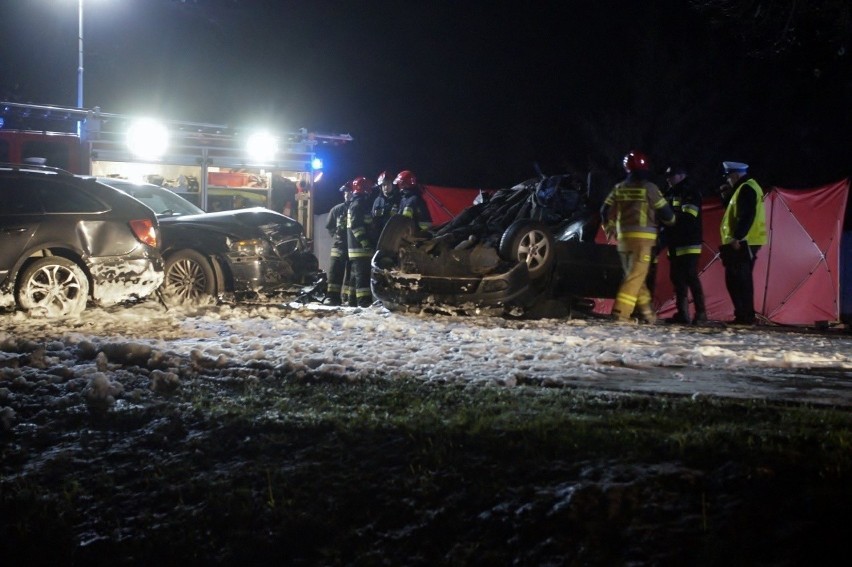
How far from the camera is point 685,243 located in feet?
32.9

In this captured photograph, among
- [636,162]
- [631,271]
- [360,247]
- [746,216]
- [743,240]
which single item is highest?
[636,162]

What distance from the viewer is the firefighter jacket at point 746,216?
9.82 m

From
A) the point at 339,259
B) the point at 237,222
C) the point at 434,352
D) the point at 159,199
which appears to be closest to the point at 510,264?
the point at 434,352

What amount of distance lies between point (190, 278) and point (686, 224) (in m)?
5.93

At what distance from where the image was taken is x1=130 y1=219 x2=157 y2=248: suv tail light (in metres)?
9.38

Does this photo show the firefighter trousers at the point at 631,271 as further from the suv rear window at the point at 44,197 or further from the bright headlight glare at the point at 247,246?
the suv rear window at the point at 44,197

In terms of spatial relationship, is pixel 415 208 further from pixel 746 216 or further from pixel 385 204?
pixel 746 216

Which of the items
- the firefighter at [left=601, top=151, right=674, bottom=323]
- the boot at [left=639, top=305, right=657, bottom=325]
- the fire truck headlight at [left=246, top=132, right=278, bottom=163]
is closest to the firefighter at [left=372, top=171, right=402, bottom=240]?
the firefighter at [left=601, top=151, right=674, bottom=323]

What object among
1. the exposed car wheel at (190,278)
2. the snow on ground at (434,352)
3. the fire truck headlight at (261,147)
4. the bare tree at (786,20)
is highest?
the bare tree at (786,20)

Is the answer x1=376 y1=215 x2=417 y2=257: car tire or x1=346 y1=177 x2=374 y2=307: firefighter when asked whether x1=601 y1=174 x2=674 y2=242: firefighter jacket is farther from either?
x1=346 y1=177 x2=374 y2=307: firefighter

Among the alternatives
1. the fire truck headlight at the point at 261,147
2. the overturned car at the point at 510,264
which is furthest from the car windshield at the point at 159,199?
the fire truck headlight at the point at 261,147

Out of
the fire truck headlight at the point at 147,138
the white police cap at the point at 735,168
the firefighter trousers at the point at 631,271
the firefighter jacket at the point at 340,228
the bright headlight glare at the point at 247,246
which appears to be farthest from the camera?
the fire truck headlight at the point at 147,138

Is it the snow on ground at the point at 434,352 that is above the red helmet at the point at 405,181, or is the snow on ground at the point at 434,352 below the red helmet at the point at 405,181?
below

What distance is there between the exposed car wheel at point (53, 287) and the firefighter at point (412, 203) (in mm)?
3797
